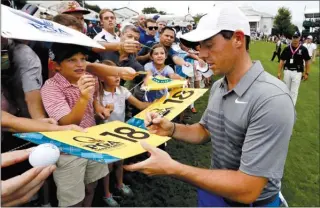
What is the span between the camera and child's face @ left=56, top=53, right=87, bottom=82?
2.83 metres

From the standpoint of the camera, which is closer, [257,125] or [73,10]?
[257,125]

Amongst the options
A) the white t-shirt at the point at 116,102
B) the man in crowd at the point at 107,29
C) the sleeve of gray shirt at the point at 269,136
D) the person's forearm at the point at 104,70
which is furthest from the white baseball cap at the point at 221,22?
the man in crowd at the point at 107,29

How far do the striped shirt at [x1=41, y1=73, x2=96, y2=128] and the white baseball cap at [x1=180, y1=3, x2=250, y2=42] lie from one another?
1.36m

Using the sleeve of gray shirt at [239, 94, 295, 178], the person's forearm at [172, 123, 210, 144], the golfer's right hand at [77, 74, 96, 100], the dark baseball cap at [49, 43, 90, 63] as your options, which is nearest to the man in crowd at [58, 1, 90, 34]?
the dark baseball cap at [49, 43, 90, 63]

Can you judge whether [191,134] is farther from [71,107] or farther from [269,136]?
[71,107]

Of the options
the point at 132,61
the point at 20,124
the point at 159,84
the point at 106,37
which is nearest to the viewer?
the point at 20,124

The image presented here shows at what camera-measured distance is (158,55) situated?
4.81 metres

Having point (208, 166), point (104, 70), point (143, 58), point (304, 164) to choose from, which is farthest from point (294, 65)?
point (104, 70)

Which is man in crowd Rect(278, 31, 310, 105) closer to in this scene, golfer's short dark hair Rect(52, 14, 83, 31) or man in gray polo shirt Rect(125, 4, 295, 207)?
golfer's short dark hair Rect(52, 14, 83, 31)

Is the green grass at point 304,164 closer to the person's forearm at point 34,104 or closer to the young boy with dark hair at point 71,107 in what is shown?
the young boy with dark hair at point 71,107

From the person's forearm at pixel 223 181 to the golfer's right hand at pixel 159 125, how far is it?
0.67 meters

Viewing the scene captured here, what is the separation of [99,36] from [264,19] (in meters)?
94.6

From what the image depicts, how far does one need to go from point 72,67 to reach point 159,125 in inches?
41.4

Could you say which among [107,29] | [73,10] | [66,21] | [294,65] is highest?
[73,10]
